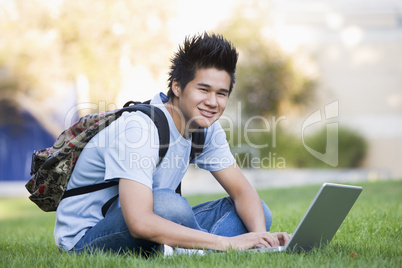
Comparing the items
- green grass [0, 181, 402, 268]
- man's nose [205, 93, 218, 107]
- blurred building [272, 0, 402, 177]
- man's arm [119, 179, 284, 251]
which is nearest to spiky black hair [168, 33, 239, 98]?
man's nose [205, 93, 218, 107]

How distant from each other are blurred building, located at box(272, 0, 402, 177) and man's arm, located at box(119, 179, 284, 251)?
15547 millimetres

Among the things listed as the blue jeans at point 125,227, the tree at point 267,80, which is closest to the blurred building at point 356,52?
the tree at point 267,80

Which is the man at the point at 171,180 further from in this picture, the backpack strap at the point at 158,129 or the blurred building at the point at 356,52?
the blurred building at the point at 356,52

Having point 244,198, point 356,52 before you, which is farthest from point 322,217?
point 356,52

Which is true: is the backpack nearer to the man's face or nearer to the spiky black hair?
the man's face

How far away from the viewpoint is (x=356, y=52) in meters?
18.5

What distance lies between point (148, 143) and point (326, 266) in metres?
1.13

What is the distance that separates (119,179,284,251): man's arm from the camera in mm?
2729

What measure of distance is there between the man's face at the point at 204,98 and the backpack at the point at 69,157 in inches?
→ 8.3

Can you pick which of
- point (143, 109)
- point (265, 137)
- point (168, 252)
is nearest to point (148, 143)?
point (143, 109)

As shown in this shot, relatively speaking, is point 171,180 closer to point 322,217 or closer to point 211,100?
point 211,100

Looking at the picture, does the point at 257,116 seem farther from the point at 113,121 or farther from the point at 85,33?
the point at 113,121

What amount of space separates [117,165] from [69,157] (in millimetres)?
400

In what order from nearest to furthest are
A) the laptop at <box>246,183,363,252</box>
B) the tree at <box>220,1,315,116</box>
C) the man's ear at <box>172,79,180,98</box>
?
the laptop at <box>246,183,363,252</box>
the man's ear at <box>172,79,180,98</box>
the tree at <box>220,1,315,116</box>
